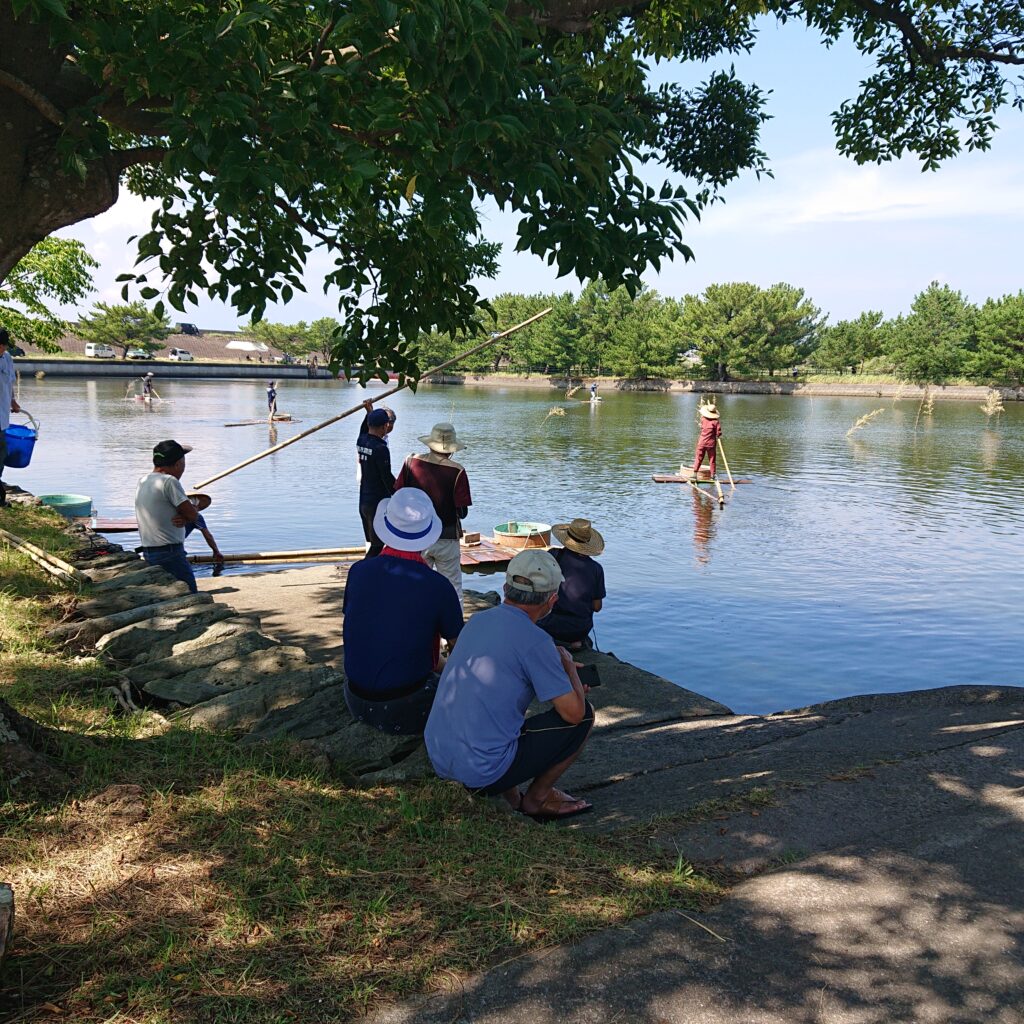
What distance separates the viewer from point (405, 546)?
5168mm

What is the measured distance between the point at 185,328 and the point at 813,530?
438 feet

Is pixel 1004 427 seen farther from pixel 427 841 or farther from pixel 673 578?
pixel 427 841

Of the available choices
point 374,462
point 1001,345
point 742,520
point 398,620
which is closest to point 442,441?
point 374,462

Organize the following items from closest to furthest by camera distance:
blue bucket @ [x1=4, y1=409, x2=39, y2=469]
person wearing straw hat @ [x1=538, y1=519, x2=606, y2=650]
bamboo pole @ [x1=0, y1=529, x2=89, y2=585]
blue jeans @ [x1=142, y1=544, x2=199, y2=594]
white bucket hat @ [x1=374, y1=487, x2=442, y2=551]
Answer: white bucket hat @ [x1=374, y1=487, x2=442, y2=551], person wearing straw hat @ [x1=538, y1=519, x2=606, y2=650], bamboo pole @ [x1=0, y1=529, x2=89, y2=585], blue jeans @ [x1=142, y1=544, x2=199, y2=594], blue bucket @ [x1=4, y1=409, x2=39, y2=469]

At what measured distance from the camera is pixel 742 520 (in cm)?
2273

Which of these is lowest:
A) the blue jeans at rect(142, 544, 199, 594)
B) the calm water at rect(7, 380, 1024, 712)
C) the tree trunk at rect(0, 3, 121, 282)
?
the calm water at rect(7, 380, 1024, 712)

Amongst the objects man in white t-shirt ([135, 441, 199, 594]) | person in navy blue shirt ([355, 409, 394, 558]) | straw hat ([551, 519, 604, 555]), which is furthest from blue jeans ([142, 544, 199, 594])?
straw hat ([551, 519, 604, 555])

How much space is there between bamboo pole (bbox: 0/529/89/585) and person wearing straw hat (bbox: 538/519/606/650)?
186 inches

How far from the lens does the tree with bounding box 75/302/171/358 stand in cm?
10194

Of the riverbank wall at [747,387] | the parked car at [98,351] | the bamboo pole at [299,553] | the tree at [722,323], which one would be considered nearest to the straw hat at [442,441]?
the bamboo pole at [299,553]

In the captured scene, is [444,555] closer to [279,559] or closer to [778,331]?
[279,559]

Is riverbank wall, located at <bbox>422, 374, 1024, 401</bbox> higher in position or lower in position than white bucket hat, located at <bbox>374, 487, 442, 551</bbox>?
higher

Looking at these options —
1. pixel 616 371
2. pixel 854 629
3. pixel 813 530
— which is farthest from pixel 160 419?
pixel 616 371

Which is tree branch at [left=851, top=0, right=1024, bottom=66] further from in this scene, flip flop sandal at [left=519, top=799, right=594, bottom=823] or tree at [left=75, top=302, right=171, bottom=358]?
tree at [left=75, top=302, right=171, bottom=358]
